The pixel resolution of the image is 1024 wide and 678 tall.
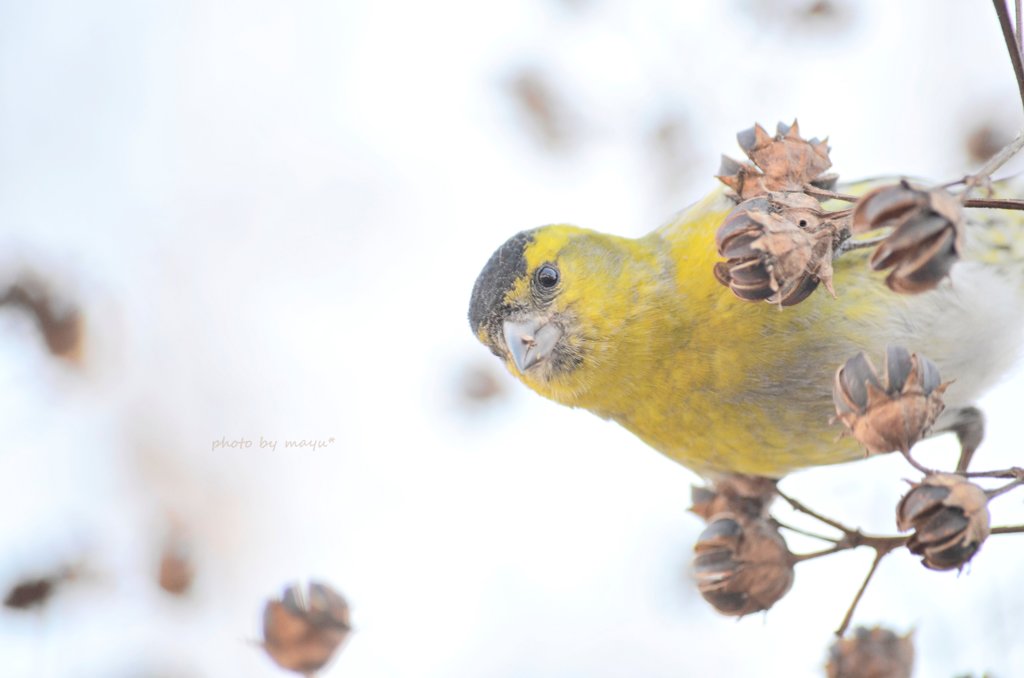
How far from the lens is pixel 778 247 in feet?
5.40

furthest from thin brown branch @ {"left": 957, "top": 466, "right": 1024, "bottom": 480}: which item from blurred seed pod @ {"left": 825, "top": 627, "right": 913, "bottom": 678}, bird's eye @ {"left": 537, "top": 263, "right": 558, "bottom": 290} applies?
bird's eye @ {"left": 537, "top": 263, "right": 558, "bottom": 290}

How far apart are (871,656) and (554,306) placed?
1.22 meters

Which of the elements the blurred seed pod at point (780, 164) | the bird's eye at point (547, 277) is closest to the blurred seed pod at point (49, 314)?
the bird's eye at point (547, 277)

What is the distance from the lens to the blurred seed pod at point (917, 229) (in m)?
1.37

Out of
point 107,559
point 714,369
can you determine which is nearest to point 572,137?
point 714,369

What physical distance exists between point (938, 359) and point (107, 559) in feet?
7.15

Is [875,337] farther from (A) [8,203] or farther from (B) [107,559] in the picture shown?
(A) [8,203]

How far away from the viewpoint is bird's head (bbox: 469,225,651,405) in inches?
112

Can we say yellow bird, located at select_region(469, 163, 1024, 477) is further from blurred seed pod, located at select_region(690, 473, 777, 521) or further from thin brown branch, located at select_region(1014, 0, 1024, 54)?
thin brown branch, located at select_region(1014, 0, 1024, 54)

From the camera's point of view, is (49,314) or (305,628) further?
(49,314)

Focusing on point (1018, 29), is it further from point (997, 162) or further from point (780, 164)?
point (780, 164)

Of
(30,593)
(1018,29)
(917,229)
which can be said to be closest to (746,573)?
(917,229)

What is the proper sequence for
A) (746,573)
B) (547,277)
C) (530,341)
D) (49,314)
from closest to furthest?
(746,573) < (49,314) < (530,341) < (547,277)

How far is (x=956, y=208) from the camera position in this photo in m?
1.38
